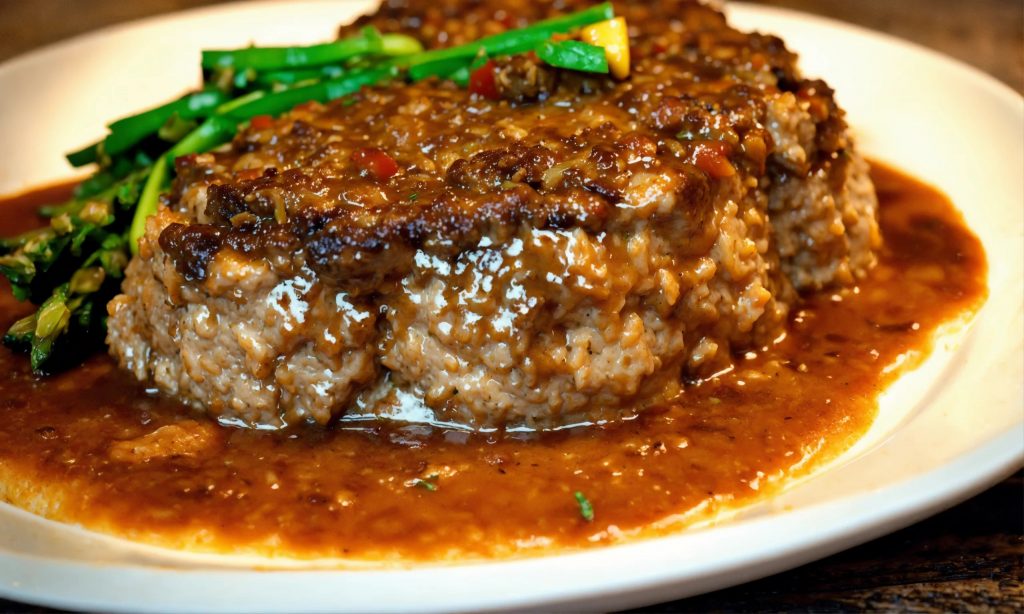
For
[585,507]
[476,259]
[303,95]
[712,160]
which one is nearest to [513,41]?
[303,95]

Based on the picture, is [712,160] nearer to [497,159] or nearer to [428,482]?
[497,159]

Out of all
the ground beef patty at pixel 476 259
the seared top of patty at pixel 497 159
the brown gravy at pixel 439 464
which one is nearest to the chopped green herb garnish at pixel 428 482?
the brown gravy at pixel 439 464

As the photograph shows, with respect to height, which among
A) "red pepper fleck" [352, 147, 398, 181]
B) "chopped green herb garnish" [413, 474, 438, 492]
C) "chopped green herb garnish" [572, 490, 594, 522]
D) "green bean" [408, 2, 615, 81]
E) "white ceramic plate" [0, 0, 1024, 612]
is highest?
"green bean" [408, 2, 615, 81]

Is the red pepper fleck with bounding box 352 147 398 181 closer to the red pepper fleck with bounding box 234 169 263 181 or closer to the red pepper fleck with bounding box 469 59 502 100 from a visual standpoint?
the red pepper fleck with bounding box 234 169 263 181

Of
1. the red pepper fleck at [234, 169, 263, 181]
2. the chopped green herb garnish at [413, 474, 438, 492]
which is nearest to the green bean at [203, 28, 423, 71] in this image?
the red pepper fleck at [234, 169, 263, 181]

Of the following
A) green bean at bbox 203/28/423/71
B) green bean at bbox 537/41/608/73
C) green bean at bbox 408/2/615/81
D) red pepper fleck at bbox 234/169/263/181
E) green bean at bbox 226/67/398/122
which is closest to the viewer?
red pepper fleck at bbox 234/169/263/181

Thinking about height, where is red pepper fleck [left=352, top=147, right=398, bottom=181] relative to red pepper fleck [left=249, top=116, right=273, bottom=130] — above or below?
below

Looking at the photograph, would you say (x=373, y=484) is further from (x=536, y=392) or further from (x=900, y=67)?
(x=900, y=67)
